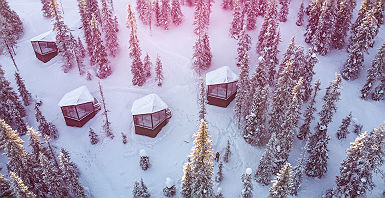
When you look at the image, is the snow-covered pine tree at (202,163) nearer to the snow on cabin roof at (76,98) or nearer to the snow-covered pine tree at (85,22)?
the snow on cabin roof at (76,98)

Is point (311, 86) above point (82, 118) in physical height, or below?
above

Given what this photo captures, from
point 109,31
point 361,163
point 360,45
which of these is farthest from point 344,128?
point 109,31

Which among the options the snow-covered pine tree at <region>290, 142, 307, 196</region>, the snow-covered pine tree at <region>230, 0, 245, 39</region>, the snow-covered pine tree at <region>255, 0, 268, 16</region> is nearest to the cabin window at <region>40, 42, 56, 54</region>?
the snow-covered pine tree at <region>230, 0, 245, 39</region>

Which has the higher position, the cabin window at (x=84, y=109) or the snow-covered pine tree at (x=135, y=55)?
the snow-covered pine tree at (x=135, y=55)

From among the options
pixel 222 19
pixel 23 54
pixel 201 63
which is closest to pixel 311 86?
pixel 201 63

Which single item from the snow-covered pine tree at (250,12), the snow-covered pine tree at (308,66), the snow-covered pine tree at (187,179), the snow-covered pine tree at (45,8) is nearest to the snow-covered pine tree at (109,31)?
the snow-covered pine tree at (45,8)

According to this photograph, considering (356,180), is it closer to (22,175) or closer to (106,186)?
(106,186)

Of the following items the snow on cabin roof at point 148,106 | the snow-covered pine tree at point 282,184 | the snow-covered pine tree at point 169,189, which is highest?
the snow-covered pine tree at point 282,184
